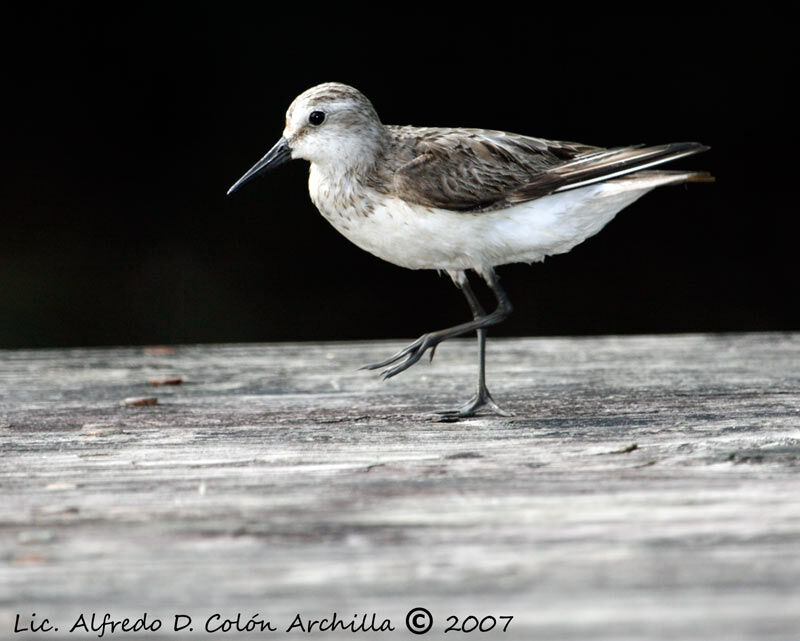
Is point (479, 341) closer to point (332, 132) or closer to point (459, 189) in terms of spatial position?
point (459, 189)

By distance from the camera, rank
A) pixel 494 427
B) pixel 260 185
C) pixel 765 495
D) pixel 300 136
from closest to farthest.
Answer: pixel 765 495 → pixel 494 427 → pixel 300 136 → pixel 260 185

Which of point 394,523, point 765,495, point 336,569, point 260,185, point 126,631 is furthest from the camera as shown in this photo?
point 260,185

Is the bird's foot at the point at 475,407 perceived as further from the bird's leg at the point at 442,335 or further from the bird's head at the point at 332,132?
the bird's head at the point at 332,132

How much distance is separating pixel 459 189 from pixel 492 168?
170mm

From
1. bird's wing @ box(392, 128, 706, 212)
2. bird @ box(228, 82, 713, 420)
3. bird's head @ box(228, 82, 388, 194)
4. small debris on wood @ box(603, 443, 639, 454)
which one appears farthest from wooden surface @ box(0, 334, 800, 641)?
bird's head @ box(228, 82, 388, 194)

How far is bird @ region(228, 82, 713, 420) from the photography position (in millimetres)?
3154

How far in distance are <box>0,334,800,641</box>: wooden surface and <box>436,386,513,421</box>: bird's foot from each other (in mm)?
66

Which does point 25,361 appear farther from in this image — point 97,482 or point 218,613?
point 218,613

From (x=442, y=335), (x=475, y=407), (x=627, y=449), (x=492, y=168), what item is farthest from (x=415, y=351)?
(x=627, y=449)

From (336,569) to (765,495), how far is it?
82 centimetres

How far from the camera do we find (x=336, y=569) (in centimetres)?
160

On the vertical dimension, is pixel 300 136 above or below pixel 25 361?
above

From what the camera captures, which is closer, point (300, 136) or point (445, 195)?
point (445, 195)

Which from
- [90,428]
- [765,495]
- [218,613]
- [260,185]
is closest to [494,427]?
[765,495]
